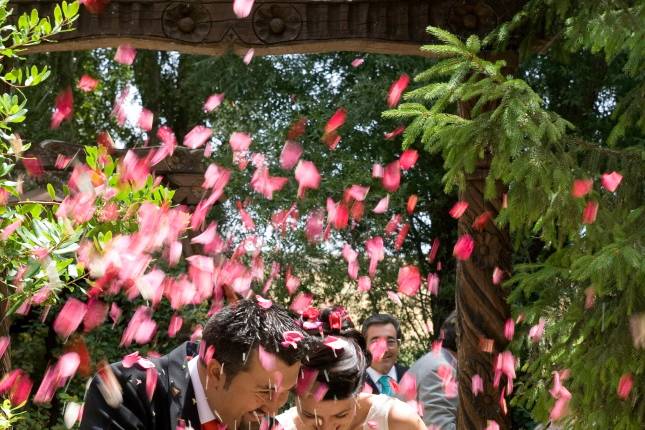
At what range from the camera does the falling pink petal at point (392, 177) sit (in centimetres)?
957

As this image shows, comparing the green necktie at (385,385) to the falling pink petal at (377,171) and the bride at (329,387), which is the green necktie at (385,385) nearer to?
the bride at (329,387)

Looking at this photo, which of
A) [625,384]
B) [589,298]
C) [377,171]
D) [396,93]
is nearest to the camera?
[625,384]

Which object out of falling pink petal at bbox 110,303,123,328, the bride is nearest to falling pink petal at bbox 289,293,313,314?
falling pink petal at bbox 110,303,123,328

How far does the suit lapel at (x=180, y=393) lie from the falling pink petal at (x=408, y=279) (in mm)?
6872

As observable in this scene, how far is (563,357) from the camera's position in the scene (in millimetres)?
4859

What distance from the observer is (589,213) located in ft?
15.1

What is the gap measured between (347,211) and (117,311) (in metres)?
2.33

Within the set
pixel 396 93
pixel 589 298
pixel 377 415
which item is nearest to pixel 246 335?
pixel 377 415

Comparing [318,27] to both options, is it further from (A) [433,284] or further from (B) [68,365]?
(A) [433,284]

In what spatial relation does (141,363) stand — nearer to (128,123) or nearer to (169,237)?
(169,237)

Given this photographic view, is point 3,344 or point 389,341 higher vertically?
point 3,344

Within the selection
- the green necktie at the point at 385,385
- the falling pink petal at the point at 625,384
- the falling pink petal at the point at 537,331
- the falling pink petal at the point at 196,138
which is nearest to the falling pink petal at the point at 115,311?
the falling pink petal at the point at 196,138

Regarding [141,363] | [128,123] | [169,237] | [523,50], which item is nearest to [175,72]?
[128,123]

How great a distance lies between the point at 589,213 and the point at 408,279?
16.9 ft
